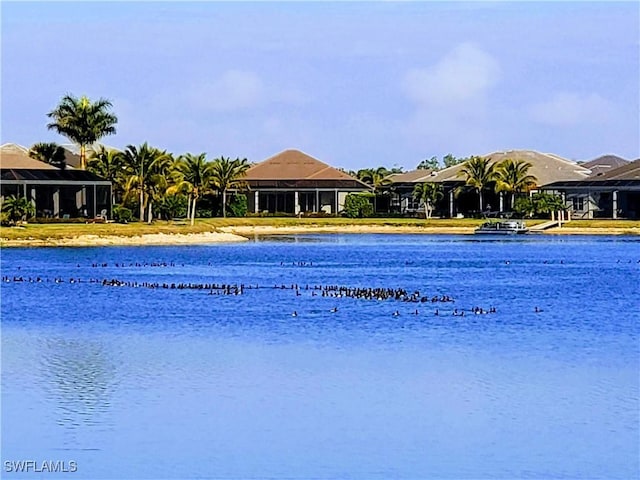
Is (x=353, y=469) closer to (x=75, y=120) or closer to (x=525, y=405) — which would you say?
(x=525, y=405)

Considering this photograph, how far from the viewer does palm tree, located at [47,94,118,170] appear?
8481cm

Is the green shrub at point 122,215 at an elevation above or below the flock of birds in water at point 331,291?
above

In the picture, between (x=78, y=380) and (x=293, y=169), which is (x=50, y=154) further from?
(x=78, y=380)

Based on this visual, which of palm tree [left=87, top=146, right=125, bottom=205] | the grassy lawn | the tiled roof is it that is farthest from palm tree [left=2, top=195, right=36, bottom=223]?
the tiled roof

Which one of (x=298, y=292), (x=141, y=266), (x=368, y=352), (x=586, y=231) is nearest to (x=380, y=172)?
(x=586, y=231)

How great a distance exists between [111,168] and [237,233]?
9.09 metres

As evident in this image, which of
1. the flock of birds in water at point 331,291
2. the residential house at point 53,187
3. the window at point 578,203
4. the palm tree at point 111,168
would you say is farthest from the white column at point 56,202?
the window at point 578,203

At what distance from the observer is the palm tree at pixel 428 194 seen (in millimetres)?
97562

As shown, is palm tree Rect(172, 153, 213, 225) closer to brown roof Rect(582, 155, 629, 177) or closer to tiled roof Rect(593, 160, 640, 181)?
tiled roof Rect(593, 160, 640, 181)

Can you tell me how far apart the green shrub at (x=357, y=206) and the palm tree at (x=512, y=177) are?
378 inches

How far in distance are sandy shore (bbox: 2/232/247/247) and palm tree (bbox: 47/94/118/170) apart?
11.2 m

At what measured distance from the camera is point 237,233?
285ft

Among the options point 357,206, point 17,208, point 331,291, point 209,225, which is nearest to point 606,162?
point 357,206

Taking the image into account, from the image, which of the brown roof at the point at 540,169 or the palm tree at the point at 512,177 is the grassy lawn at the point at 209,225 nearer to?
the palm tree at the point at 512,177
